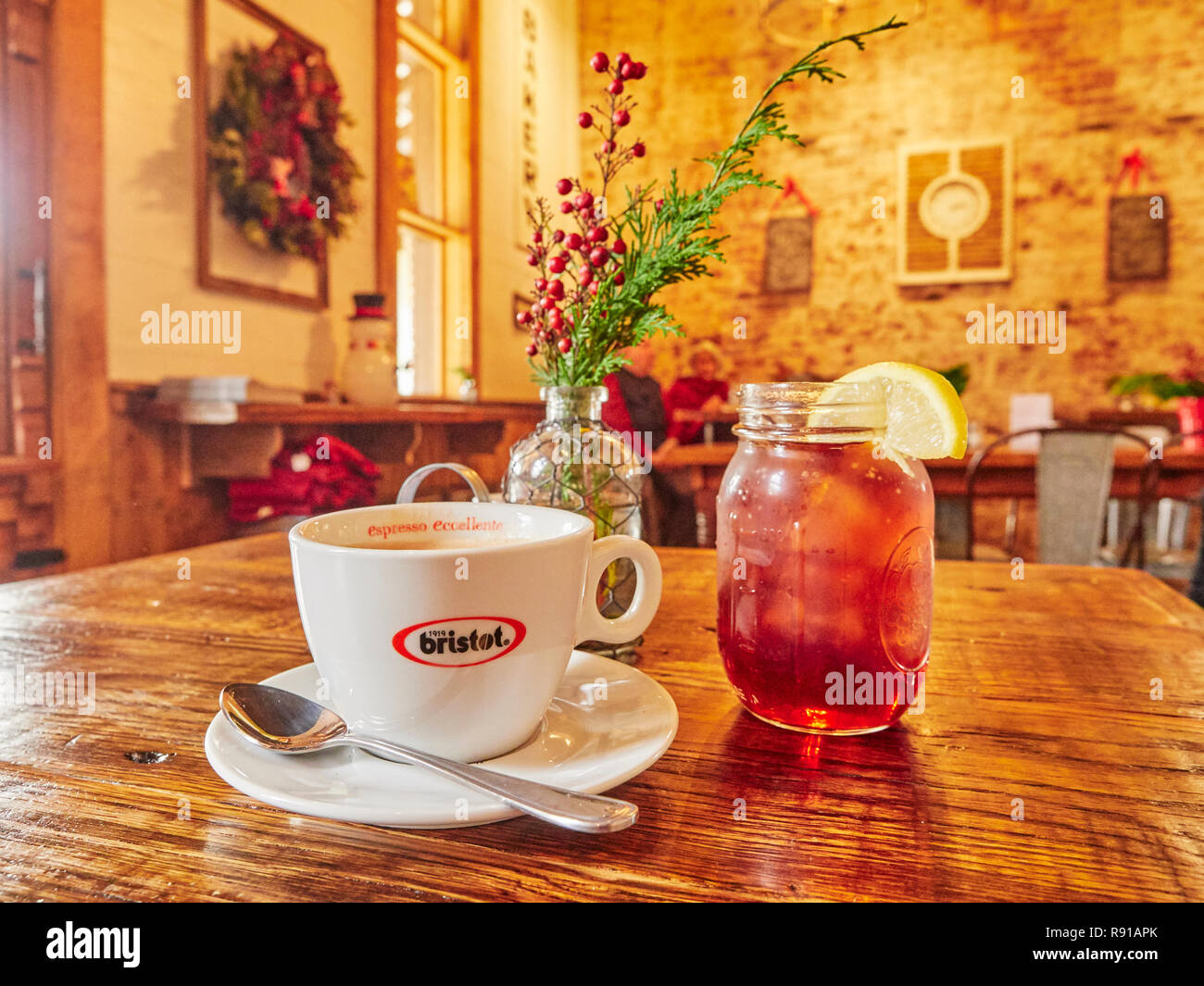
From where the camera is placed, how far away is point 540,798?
33 centimetres

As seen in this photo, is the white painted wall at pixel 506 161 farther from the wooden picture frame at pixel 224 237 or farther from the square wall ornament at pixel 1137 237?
the square wall ornament at pixel 1137 237

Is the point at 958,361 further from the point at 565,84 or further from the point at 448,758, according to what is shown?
the point at 448,758

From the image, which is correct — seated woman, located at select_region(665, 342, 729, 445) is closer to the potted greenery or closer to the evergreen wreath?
the potted greenery

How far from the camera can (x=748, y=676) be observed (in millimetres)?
477

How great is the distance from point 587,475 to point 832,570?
223 millimetres

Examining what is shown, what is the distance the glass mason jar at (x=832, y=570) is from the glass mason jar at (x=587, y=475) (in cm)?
15

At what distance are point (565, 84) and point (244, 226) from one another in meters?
3.96

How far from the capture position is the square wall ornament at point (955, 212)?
5.12 metres

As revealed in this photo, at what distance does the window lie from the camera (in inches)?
157

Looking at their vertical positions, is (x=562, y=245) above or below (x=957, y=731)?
above

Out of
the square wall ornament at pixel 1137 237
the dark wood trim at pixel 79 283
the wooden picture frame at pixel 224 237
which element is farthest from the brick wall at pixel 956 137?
the dark wood trim at pixel 79 283

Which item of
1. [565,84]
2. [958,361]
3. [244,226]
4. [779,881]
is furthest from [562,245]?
[565,84]
